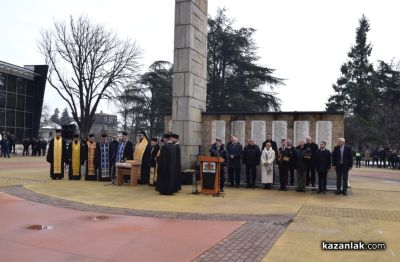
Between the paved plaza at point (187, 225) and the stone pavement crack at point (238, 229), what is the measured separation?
0.05 feet

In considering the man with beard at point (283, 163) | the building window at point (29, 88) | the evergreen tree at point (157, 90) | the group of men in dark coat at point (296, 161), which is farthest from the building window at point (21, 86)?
the man with beard at point (283, 163)

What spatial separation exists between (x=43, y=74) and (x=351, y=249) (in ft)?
123

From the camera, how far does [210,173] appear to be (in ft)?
40.3

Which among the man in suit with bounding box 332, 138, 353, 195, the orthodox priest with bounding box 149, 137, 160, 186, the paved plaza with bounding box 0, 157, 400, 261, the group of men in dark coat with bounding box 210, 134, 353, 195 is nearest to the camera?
the paved plaza with bounding box 0, 157, 400, 261

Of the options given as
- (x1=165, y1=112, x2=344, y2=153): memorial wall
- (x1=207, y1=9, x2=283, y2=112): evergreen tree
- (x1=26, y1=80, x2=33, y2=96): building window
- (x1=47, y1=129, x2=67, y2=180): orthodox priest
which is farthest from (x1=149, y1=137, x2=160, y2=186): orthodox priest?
(x1=26, y1=80, x2=33, y2=96): building window

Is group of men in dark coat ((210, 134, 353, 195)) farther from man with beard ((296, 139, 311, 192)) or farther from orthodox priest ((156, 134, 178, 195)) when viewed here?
orthodox priest ((156, 134, 178, 195))

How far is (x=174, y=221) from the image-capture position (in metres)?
8.05

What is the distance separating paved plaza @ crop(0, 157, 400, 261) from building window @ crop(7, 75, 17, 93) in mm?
26825

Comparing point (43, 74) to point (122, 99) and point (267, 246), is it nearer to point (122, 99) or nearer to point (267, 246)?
point (122, 99)

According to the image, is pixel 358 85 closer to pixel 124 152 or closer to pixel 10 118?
pixel 10 118

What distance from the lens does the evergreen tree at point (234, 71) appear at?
115ft

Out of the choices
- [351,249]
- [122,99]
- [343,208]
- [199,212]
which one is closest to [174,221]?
[199,212]

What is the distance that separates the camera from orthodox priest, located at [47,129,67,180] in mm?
15656

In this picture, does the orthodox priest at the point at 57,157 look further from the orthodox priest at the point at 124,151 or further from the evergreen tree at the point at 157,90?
the evergreen tree at the point at 157,90
